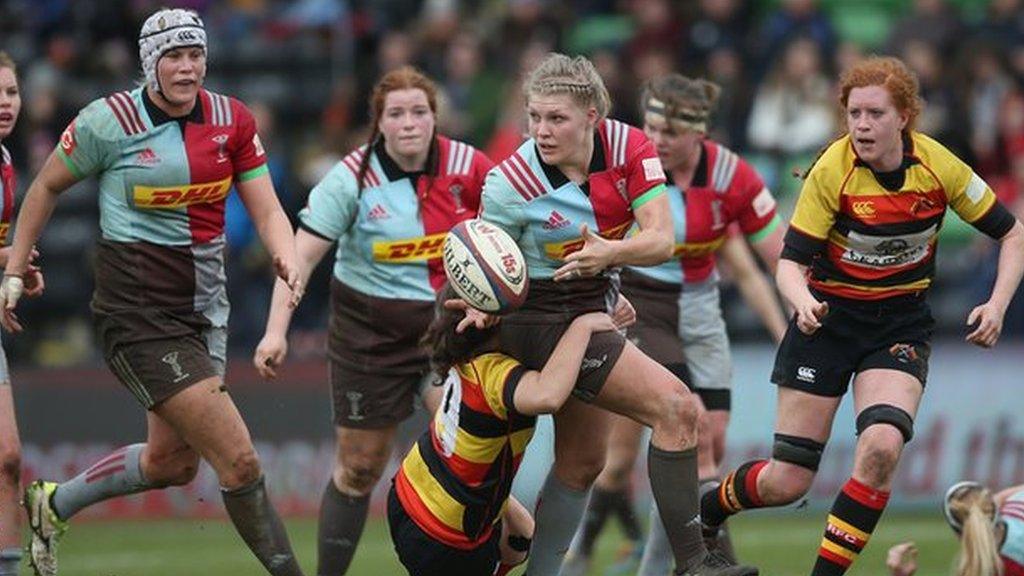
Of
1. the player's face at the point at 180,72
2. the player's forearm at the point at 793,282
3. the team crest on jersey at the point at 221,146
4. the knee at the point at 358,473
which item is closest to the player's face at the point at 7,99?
the player's face at the point at 180,72

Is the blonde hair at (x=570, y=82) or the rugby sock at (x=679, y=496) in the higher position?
the blonde hair at (x=570, y=82)

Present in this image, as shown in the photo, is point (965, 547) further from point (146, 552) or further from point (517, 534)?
point (146, 552)

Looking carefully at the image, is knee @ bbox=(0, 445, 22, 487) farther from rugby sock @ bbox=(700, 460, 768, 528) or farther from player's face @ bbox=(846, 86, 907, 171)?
player's face @ bbox=(846, 86, 907, 171)

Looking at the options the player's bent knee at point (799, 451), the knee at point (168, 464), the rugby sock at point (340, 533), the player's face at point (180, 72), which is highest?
the player's face at point (180, 72)

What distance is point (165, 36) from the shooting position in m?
8.48

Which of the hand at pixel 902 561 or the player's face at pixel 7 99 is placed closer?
the hand at pixel 902 561

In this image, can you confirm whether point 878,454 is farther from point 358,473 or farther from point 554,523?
point 358,473

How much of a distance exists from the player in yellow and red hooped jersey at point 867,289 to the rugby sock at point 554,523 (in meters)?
0.80

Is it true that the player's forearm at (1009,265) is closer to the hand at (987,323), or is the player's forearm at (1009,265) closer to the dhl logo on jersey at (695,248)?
the hand at (987,323)

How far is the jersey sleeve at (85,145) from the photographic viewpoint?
852 cm

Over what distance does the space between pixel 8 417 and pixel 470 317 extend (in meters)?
2.17

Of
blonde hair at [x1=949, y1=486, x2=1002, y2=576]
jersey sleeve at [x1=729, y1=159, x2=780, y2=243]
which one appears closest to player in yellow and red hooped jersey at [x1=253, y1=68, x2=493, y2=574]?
jersey sleeve at [x1=729, y1=159, x2=780, y2=243]

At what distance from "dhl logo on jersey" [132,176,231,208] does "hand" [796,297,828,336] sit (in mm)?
2625

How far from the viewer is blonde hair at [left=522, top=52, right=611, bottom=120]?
794cm
